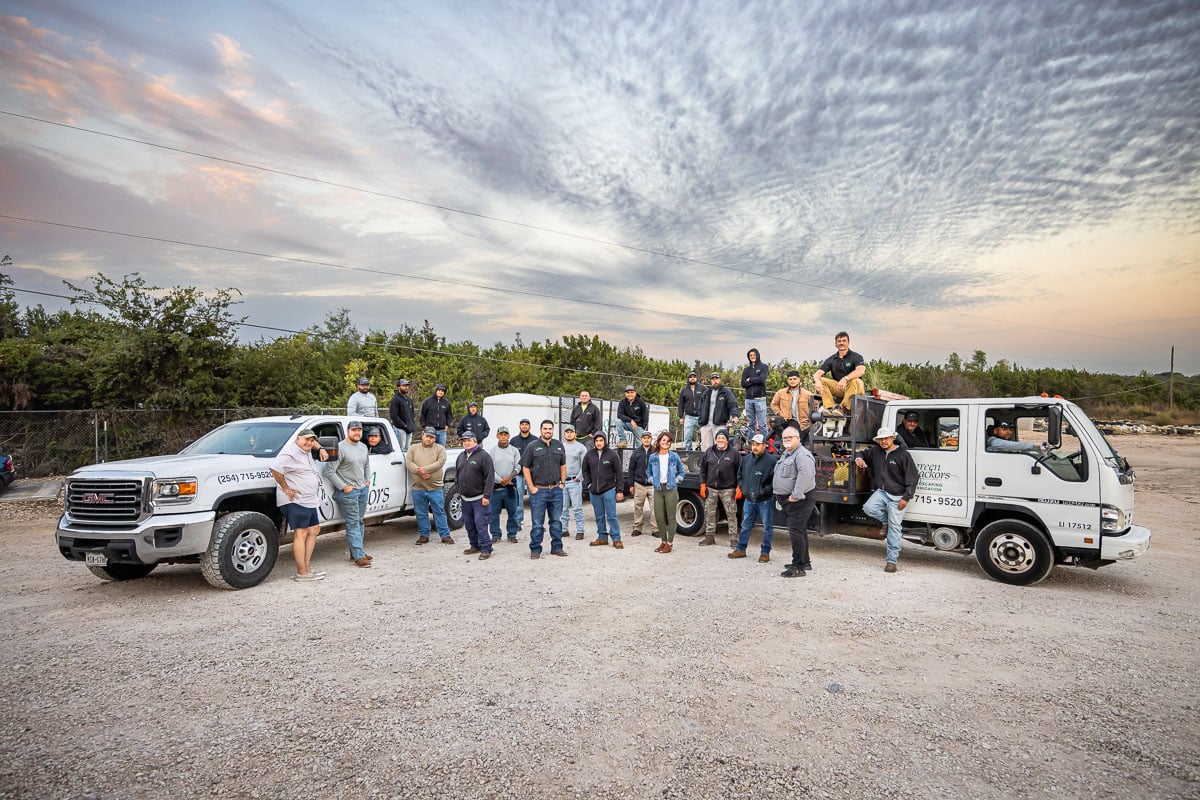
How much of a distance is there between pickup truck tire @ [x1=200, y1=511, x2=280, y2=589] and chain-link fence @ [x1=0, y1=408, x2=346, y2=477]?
993 centimetres

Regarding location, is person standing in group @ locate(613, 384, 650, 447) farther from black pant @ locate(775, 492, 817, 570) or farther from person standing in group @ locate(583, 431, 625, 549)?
black pant @ locate(775, 492, 817, 570)

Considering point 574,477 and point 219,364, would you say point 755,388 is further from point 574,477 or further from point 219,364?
point 219,364

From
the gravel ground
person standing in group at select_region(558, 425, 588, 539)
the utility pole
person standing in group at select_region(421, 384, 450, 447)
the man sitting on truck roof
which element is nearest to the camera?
the gravel ground

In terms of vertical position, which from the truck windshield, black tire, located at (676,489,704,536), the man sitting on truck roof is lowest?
black tire, located at (676,489,704,536)

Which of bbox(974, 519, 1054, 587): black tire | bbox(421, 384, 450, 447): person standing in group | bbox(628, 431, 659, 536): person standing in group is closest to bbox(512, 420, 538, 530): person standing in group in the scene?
bbox(421, 384, 450, 447): person standing in group

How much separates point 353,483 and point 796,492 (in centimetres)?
559

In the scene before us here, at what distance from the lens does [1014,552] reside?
7.33 m

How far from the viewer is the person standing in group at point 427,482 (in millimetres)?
9453

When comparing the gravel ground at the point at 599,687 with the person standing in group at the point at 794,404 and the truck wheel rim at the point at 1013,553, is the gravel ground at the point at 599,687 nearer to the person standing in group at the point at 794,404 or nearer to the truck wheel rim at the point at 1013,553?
the truck wheel rim at the point at 1013,553

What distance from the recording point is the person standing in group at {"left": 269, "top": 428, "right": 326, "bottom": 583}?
716 cm

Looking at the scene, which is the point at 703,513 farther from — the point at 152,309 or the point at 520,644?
the point at 152,309

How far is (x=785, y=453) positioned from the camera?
795 cm

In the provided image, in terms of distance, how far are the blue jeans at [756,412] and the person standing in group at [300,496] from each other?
273 inches

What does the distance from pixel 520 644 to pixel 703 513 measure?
5668 millimetres
